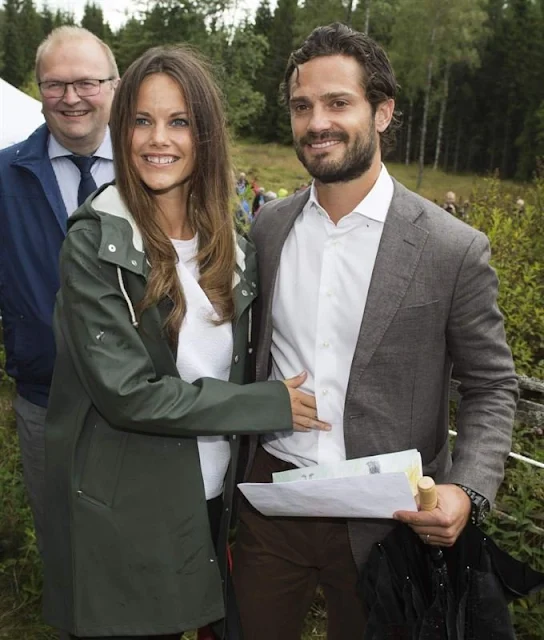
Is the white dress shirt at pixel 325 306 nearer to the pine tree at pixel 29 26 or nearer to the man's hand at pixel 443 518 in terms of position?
the man's hand at pixel 443 518

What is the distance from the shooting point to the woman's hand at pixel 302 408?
208 centimetres

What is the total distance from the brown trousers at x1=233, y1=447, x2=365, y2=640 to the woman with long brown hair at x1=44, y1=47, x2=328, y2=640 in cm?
27

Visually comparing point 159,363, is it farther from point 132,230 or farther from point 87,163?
point 87,163

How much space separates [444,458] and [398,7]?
36.4 metres

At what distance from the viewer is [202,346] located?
2.08m

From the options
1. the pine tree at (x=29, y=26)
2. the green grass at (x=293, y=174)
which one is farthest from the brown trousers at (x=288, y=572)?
the pine tree at (x=29, y=26)

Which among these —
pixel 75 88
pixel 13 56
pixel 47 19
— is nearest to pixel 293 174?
pixel 13 56

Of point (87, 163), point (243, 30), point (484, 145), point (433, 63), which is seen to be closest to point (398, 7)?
point (433, 63)

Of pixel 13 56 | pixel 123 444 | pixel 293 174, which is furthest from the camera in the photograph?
pixel 13 56

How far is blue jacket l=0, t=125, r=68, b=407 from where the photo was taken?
2.86 metres

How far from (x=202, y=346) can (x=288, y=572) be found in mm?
896

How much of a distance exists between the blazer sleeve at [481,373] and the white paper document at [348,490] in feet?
0.80

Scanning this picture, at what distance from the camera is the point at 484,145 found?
48688mm

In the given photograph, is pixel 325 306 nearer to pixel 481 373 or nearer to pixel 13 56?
pixel 481 373
